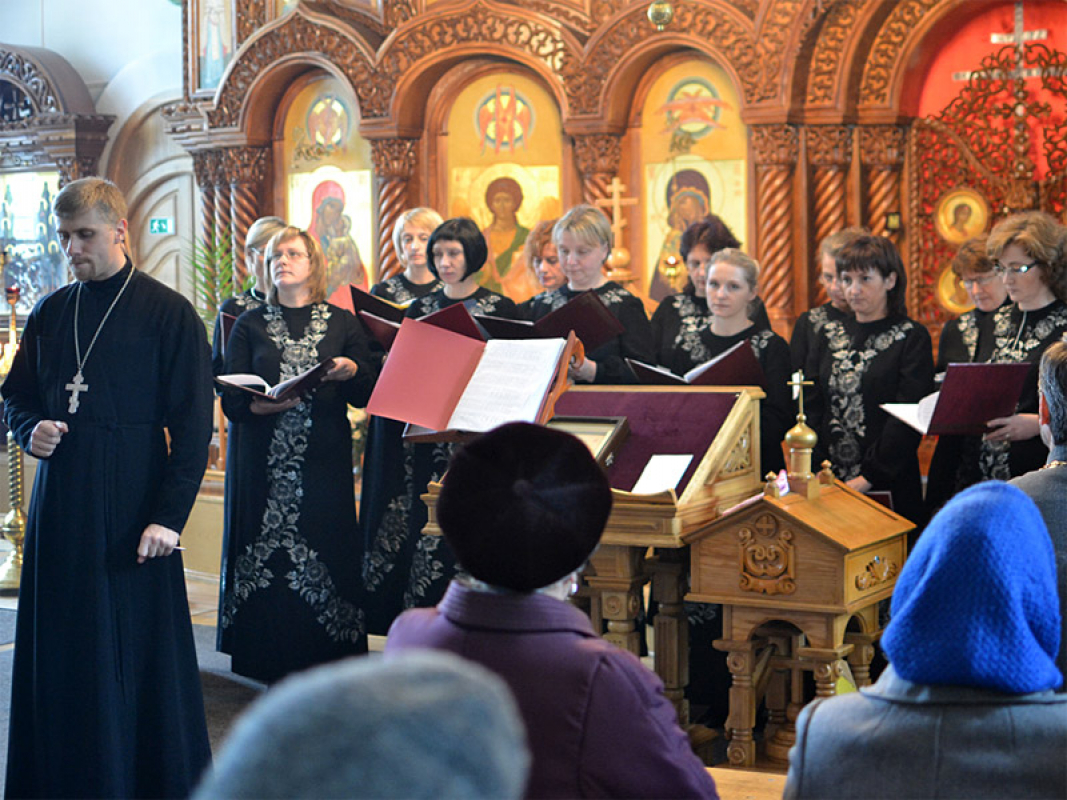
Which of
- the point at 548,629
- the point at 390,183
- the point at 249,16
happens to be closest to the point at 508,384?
the point at 548,629

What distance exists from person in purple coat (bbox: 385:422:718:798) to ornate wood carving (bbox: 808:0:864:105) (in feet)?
19.8

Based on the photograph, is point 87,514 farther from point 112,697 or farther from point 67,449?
point 112,697

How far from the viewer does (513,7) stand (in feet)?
27.5

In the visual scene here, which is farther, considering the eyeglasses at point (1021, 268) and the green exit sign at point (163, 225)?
the green exit sign at point (163, 225)

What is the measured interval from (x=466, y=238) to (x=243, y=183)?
490 cm

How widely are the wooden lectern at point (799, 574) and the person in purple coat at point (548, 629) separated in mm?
1951

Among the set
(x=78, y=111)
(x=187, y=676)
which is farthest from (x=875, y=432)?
(x=78, y=111)

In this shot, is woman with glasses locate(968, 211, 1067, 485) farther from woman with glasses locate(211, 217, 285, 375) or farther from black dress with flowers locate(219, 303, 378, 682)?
woman with glasses locate(211, 217, 285, 375)

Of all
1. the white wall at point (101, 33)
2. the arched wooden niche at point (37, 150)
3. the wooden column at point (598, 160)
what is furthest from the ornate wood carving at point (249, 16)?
the wooden column at point (598, 160)

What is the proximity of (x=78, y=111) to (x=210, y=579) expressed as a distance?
5.31 meters

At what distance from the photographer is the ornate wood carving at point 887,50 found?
730 centimetres

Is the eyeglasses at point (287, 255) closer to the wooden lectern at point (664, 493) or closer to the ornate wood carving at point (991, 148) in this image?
the wooden lectern at point (664, 493)

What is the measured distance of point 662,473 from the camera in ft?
13.0

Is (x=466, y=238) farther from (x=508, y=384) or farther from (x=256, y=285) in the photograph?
(x=508, y=384)
